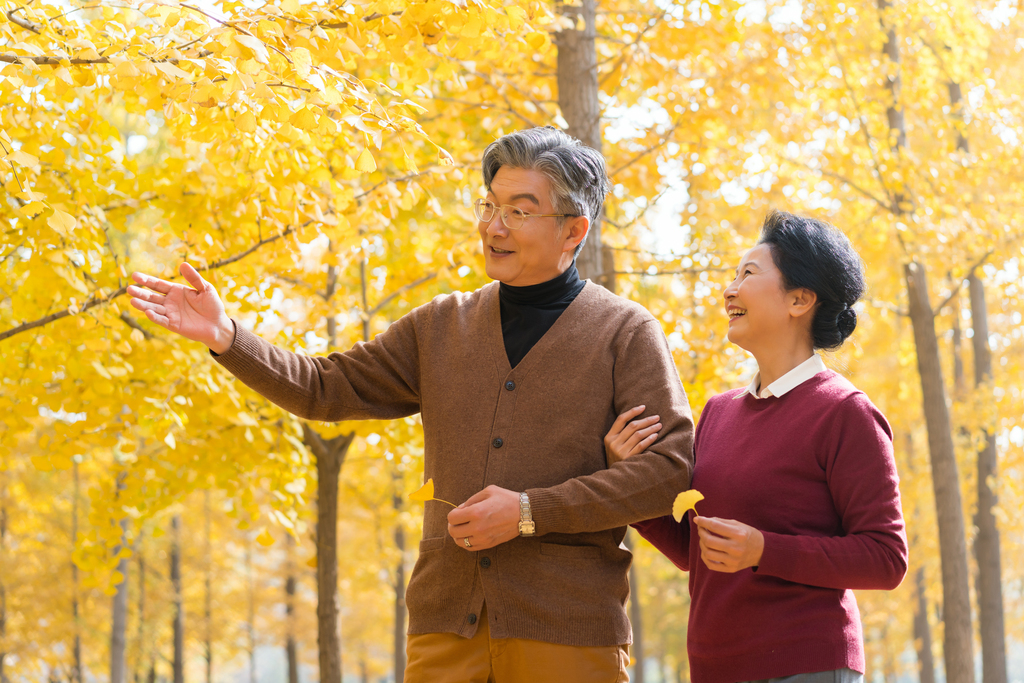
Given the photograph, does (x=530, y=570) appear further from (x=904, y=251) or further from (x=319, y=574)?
(x=904, y=251)

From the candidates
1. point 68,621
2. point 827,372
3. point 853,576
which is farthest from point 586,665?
point 68,621

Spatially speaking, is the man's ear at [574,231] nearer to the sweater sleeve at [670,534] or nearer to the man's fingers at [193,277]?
the sweater sleeve at [670,534]

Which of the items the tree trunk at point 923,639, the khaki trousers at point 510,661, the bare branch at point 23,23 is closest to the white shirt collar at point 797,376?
the khaki trousers at point 510,661

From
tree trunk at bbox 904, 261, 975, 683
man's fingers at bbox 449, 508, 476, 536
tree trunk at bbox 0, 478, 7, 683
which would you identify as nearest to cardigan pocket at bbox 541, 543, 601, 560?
man's fingers at bbox 449, 508, 476, 536

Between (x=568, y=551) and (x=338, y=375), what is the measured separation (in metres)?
0.76

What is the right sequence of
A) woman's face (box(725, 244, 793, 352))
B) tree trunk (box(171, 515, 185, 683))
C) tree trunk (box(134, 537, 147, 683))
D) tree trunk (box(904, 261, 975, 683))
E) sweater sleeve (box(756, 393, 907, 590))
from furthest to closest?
Result: tree trunk (box(134, 537, 147, 683)) < tree trunk (box(171, 515, 185, 683)) < tree trunk (box(904, 261, 975, 683)) < woman's face (box(725, 244, 793, 352)) < sweater sleeve (box(756, 393, 907, 590))

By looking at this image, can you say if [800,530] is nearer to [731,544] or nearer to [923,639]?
[731,544]

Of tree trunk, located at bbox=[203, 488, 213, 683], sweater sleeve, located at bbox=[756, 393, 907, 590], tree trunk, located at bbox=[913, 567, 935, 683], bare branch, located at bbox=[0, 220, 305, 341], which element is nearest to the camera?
sweater sleeve, located at bbox=[756, 393, 907, 590]

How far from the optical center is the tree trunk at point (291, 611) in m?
14.3

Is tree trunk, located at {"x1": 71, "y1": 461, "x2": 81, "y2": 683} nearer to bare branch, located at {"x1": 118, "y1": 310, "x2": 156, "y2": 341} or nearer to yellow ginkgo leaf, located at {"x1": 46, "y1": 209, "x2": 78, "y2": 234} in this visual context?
bare branch, located at {"x1": 118, "y1": 310, "x2": 156, "y2": 341}

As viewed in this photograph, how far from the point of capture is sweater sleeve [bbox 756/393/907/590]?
5.41ft

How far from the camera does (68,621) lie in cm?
1091

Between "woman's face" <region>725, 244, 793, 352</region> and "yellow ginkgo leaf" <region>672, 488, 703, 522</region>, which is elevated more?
"woman's face" <region>725, 244, 793, 352</region>

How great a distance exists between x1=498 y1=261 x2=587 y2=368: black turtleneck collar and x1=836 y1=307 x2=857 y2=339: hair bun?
2.17ft
